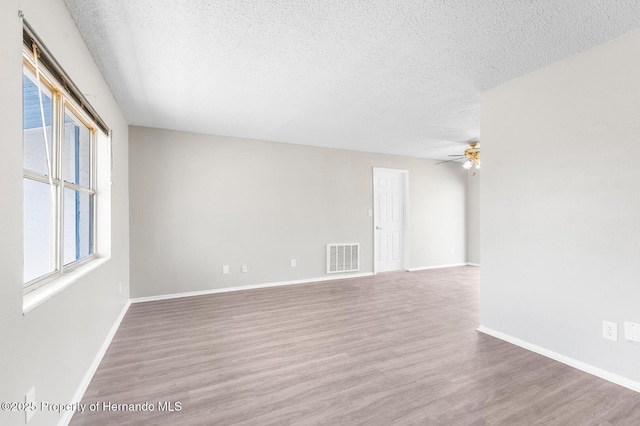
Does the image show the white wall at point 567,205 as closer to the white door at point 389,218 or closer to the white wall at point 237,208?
the white wall at point 237,208

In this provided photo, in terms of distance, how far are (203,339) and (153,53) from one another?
248 centimetres

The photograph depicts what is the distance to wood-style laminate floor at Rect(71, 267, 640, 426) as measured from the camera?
176 cm

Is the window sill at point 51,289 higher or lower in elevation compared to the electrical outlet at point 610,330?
higher

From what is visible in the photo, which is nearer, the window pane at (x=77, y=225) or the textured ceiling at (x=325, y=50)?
the textured ceiling at (x=325, y=50)

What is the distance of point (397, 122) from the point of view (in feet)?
13.2

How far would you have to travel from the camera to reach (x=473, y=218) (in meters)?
7.00

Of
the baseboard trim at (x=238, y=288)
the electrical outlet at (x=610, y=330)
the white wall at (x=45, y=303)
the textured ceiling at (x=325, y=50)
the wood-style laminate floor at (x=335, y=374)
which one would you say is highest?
the textured ceiling at (x=325, y=50)

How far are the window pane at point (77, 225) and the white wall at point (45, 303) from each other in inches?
8.4

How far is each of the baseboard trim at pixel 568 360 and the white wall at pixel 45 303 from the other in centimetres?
335

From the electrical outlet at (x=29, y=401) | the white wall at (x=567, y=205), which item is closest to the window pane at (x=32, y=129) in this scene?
the electrical outlet at (x=29, y=401)

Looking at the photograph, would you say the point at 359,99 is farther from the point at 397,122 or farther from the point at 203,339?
the point at 203,339

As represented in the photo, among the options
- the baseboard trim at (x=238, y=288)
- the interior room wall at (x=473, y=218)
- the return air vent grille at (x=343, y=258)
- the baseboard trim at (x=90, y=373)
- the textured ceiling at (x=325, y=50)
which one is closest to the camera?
the baseboard trim at (x=90, y=373)

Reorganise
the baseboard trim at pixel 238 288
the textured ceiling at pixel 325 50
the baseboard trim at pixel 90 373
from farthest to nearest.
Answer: the baseboard trim at pixel 238 288 → the textured ceiling at pixel 325 50 → the baseboard trim at pixel 90 373

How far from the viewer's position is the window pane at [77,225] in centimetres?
207
